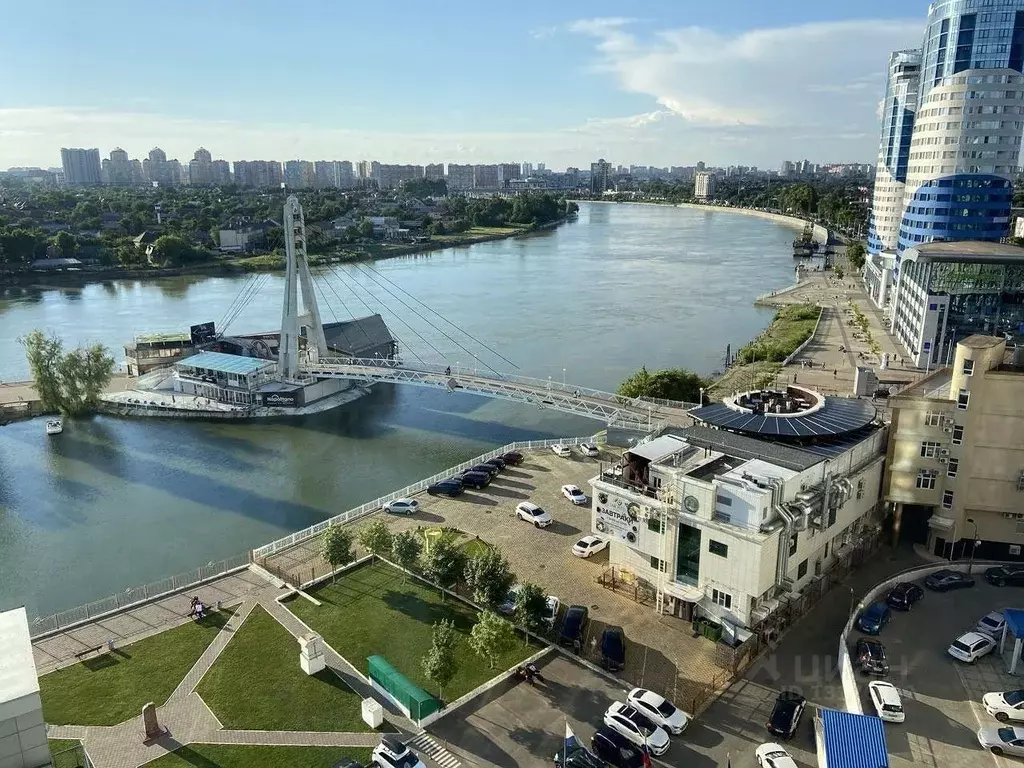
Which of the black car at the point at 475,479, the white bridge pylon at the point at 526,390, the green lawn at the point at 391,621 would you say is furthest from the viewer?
the white bridge pylon at the point at 526,390

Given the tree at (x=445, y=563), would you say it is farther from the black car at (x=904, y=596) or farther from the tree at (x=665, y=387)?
the tree at (x=665, y=387)

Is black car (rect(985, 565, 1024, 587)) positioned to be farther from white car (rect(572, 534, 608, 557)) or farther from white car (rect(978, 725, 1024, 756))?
white car (rect(572, 534, 608, 557))

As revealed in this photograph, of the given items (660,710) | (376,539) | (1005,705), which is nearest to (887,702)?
(1005,705)

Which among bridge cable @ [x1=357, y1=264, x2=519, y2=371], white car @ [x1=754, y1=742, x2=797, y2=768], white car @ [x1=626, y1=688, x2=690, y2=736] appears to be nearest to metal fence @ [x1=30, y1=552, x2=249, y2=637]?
white car @ [x1=626, y1=688, x2=690, y2=736]

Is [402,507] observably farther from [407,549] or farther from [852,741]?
[852,741]

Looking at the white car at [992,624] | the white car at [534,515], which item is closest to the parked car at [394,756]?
the white car at [534,515]

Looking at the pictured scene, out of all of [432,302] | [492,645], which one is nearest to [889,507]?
[492,645]
